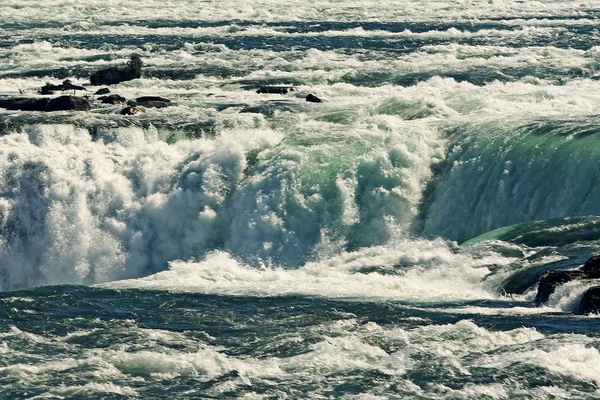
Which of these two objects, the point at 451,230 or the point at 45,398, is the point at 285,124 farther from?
the point at 45,398

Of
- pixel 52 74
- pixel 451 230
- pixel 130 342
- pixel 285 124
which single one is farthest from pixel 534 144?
pixel 52 74

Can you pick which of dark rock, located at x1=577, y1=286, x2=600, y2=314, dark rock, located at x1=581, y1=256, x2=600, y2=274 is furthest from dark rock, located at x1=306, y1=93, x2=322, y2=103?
dark rock, located at x1=577, y1=286, x2=600, y2=314

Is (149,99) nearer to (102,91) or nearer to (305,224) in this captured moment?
(102,91)

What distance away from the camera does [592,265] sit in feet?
83.9

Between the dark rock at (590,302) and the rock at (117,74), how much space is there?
82.7 feet

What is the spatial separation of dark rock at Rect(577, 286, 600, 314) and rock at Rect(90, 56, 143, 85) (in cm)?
2519

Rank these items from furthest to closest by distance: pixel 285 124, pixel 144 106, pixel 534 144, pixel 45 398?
pixel 144 106
pixel 285 124
pixel 534 144
pixel 45 398

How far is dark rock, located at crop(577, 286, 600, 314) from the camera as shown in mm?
23984

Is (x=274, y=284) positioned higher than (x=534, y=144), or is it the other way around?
(x=534, y=144)

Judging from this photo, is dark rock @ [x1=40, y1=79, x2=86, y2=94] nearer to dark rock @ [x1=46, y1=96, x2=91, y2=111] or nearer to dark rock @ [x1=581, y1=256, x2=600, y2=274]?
dark rock @ [x1=46, y1=96, x2=91, y2=111]

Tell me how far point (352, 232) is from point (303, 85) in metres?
13.0

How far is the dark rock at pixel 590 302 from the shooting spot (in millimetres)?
23984

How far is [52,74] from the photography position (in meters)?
48.0

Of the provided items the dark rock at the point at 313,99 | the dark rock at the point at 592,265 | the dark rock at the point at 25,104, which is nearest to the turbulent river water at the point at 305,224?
the dark rock at the point at 313,99
